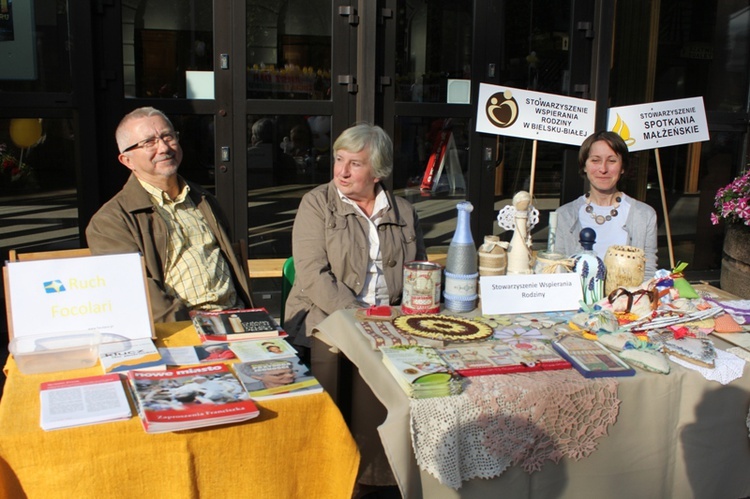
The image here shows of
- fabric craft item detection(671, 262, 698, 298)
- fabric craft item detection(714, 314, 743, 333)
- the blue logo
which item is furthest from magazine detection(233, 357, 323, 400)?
fabric craft item detection(671, 262, 698, 298)

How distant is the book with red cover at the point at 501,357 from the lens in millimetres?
2088

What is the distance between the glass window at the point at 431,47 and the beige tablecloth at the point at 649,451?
9.74 ft

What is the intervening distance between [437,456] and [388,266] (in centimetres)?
139

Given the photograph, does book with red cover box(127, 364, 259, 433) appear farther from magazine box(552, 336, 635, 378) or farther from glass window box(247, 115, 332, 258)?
glass window box(247, 115, 332, 258)

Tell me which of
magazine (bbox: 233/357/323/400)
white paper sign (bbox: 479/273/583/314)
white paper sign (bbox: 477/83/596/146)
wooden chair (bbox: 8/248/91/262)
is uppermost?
white paper sign (bbox: 477/83/596/146)

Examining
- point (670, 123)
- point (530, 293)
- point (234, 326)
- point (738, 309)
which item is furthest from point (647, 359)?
point (670, 123)

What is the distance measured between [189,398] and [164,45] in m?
3.23

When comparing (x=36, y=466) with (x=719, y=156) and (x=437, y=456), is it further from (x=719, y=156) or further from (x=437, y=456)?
(x=719, y=156)

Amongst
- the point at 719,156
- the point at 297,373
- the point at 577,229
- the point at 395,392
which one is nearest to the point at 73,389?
the point at 297,373

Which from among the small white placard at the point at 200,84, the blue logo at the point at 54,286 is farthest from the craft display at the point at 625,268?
the small white placard at the point at 200,84

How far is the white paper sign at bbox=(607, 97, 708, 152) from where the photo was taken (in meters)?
4.87

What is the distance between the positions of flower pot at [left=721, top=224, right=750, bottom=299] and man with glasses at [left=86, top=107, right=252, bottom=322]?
3457mm

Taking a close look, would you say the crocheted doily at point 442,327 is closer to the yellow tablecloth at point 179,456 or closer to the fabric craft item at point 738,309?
Result: the yellow tablecloth at point 179,456

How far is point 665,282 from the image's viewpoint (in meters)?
2.73
